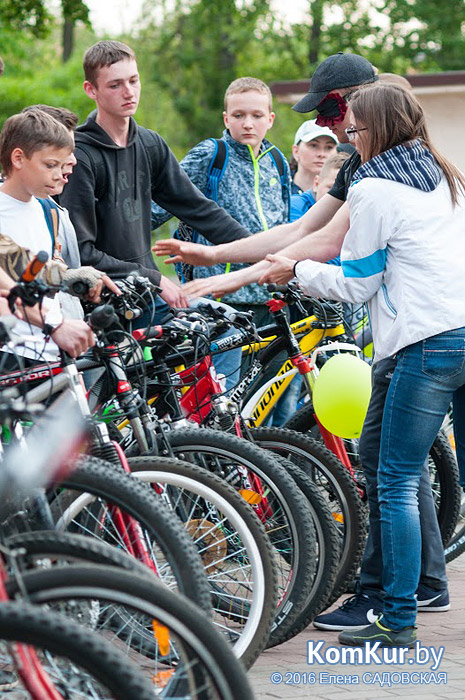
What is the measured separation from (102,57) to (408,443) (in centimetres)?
244

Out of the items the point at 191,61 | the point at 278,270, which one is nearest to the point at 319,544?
the point at 278,270

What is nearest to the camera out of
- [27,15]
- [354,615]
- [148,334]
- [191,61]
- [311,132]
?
[148,334]

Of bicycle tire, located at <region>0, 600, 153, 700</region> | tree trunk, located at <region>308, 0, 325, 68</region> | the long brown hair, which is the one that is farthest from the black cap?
tree trunk, located at <region>308, 0, 325, 68</region>

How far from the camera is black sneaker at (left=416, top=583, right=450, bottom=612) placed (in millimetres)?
5012

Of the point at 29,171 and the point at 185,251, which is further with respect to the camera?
the point at 185,251

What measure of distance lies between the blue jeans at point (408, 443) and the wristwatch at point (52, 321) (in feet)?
4.15

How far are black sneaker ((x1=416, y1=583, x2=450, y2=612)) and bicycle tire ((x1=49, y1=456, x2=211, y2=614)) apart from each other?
1.82 m

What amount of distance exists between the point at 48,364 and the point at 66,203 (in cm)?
143

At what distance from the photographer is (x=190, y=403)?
4895 mm

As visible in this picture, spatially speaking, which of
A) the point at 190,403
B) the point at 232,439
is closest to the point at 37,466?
the point at 232,439

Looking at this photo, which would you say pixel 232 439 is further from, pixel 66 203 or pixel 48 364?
pixel 66 203

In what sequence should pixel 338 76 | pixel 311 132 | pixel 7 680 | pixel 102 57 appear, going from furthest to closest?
pixel 311 132, pixel 102 57, pixel 338 76, pixel 7 680

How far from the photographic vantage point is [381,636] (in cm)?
448

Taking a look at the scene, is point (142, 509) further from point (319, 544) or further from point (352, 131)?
point (352, 131)
